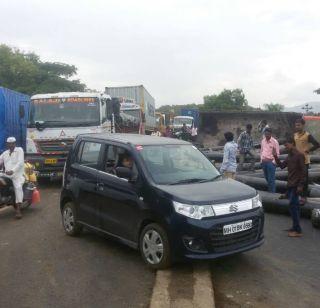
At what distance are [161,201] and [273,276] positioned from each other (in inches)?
66.1

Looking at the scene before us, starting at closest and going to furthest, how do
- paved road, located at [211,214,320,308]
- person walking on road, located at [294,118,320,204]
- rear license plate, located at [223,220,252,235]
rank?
paved road, located at [211,214,320,308] < rear license plate, located at [223,220,252,235] < person walking on road, located at [294,118,320,204]

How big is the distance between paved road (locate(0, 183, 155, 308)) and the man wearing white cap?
1092 millimetres

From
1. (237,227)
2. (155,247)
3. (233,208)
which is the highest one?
(233,208)

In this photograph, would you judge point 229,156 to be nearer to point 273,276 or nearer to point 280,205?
point 280,205

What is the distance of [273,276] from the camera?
578cm

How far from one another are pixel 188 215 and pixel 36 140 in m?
8.85

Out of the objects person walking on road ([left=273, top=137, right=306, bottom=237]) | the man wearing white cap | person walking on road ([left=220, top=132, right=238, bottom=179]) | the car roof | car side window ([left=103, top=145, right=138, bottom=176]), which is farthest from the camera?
person walking on road ([left=220, top=132, right=238, bottom=179])

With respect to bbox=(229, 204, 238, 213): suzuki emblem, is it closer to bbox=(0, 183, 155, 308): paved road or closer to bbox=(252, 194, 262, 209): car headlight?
bbox=(252, 194, 262, 209): car headlight

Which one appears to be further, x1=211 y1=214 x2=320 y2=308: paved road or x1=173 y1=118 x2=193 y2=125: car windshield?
x1=173 y1=118 x2=193 y2=125: car windshield

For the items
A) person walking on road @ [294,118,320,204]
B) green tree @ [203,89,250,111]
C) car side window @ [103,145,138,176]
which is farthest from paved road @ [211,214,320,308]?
green tree @ [203,89,250,111]

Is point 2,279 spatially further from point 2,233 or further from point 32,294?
point 2,233

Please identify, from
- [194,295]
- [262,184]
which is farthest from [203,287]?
[262,184]

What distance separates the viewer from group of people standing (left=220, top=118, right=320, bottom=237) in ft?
24.7

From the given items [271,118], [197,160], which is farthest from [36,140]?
[271,118]
